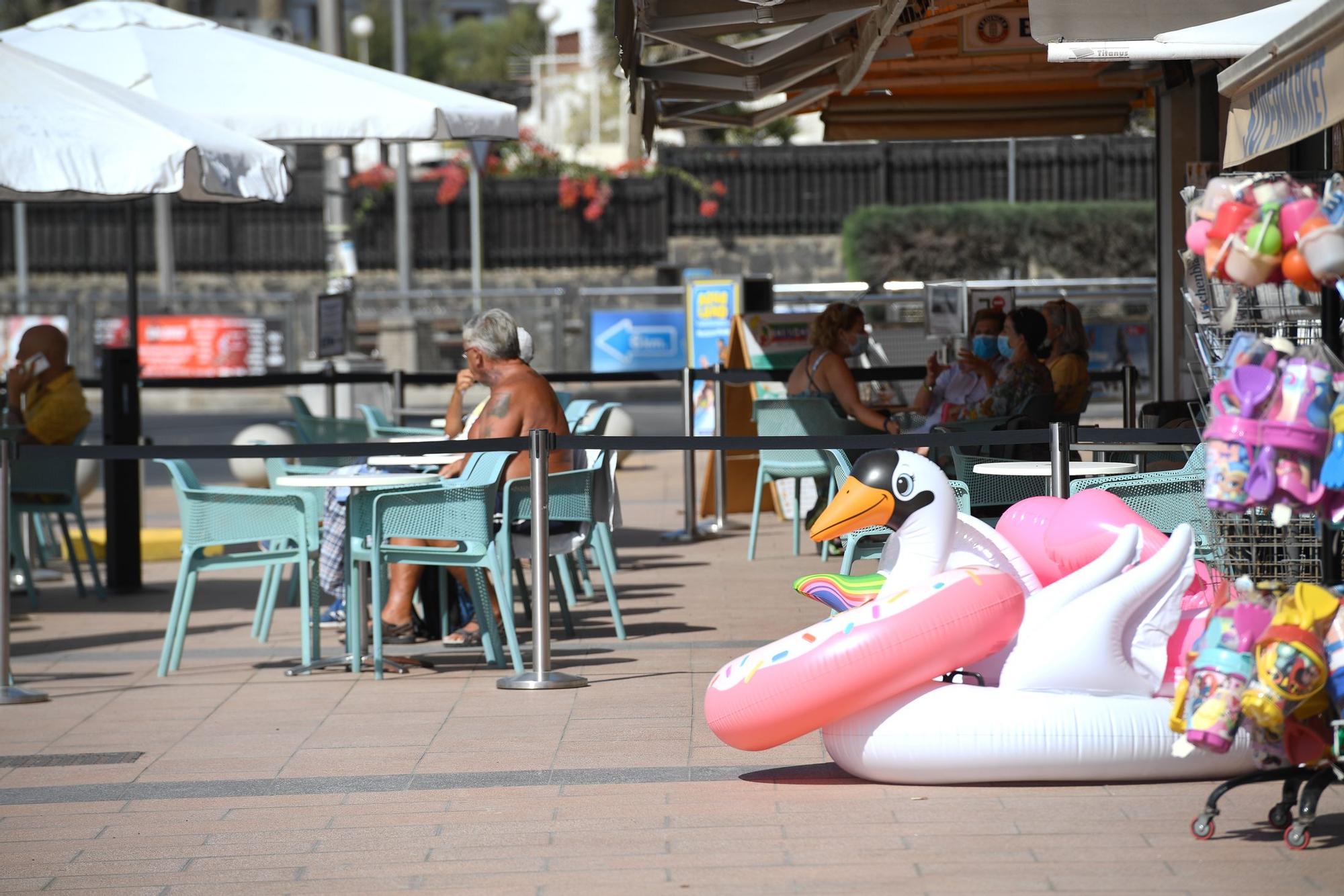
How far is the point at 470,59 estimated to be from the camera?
213 feet

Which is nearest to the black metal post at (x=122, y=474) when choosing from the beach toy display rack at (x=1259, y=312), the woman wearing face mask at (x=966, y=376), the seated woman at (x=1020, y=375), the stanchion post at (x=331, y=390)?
the stanchion post at (x=331, y=390)

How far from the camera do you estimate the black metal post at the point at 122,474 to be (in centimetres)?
969

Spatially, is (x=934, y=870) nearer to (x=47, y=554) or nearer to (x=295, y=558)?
(x=295, y=558)

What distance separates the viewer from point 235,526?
23.2 ft

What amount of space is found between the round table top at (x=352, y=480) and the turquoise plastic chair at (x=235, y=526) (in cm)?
Result: 11

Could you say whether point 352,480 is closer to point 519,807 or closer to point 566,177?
point 519,807

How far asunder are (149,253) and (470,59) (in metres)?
31.7

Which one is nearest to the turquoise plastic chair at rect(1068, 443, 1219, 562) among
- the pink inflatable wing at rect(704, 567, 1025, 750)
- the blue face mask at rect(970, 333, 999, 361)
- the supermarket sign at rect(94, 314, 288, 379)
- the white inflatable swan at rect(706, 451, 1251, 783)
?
the white inflatable swan at rect(706, 451, 1251, 783)

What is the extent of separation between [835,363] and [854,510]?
503 centimetres

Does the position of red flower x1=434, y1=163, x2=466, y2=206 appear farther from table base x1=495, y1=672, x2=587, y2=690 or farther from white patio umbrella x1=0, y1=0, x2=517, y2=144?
table base x1=495, y1=672, x2=587, y2=690

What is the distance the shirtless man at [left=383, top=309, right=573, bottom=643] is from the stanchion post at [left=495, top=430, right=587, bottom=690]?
3.07 ft

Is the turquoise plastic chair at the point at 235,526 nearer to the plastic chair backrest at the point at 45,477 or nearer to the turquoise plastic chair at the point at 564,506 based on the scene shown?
the turquoise plastic chair at the point at 564,506

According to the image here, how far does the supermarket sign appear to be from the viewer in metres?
23.4

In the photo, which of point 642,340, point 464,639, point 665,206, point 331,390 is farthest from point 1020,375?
point 665,206
